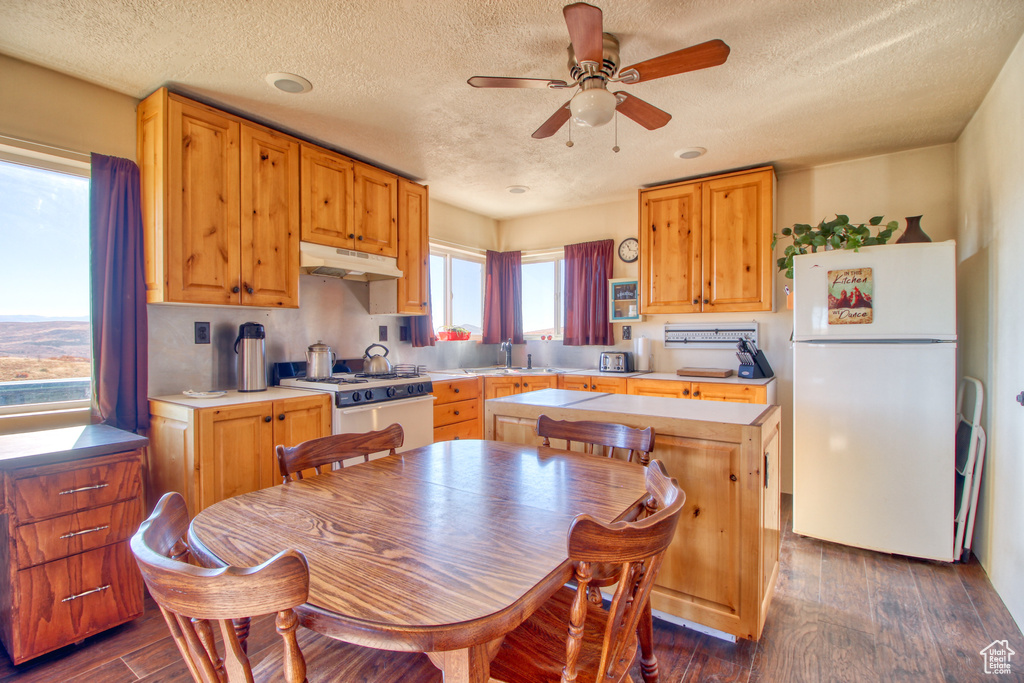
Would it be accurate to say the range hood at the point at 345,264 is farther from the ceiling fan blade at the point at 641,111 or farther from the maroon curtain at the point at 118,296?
the ceiling fan blade at the point at 641,111

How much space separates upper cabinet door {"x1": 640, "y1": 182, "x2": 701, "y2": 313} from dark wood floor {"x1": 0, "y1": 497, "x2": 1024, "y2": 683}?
2.15m

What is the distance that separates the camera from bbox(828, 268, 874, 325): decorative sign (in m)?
2.59

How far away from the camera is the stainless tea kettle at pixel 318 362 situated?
3135 mm

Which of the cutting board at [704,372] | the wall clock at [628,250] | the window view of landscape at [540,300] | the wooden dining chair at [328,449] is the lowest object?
the wooden dining chair at [328,449]

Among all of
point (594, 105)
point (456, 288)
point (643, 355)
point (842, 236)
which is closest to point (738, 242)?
point (842, 236)

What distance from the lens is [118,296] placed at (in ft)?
7.79

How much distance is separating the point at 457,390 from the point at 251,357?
60.2 inches

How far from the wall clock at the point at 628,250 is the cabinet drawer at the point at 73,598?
401 cm

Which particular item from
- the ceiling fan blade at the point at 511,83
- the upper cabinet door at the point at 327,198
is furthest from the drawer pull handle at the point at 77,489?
the ceiling fan blade at the point at 511,83

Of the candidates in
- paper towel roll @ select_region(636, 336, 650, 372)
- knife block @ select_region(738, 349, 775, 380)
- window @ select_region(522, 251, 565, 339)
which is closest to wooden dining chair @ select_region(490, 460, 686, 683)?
knife block @ select_region(738, 349, 775, 380)

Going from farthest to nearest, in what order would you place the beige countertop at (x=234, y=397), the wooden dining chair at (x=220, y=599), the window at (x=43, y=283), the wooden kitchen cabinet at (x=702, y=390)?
the wooden kitchen cabinet at (x=702, y=390) → the beige countertop at (x=234, y=397) → the window at (x=43, y=283) → the wooden dining chair at (x=220, y=599)

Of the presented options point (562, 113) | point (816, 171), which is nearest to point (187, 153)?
point (562, 113)

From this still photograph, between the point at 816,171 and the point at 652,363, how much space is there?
194 centimetres

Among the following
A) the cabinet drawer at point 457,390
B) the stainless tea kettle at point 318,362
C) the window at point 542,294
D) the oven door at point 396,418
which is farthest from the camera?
the window at point 542,294
